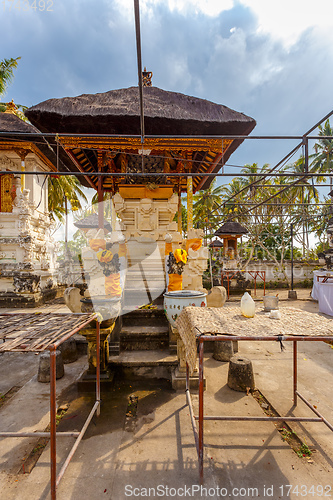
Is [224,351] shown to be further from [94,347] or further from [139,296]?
[94,347]

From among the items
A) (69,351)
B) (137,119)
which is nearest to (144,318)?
(69,351)

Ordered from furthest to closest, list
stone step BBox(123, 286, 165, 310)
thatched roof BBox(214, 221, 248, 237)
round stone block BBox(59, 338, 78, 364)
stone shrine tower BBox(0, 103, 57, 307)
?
1. thatched roof BBox(214, 221, 248, 237)
2. stone shrine tower BBox(0, 103, 57, 307)
3. stone step BBox(123, 286, 165, 310)
4. round stone block BBox(59, 338, 78, 364)

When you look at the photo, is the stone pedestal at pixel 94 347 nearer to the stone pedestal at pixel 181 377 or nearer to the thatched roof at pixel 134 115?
the stone pedestal at pixel 181 377

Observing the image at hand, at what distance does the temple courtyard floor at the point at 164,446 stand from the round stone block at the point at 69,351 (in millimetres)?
801

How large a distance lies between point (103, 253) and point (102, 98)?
492 cm

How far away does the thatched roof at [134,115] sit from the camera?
659cm

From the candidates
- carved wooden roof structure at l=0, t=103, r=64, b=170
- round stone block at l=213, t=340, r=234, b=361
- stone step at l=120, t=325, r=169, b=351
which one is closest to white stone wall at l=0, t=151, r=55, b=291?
carved wooden roof structure at l=0, t=103, r=64, b=170

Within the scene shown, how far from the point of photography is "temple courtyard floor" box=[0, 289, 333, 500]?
222cm

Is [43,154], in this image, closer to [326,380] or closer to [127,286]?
[127,286]

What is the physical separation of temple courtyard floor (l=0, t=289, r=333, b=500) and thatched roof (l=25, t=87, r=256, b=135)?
20.5ft

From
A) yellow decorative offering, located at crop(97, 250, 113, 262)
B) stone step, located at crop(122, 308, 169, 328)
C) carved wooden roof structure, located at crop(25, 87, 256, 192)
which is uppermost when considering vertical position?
carved wooden roof structure, located at crop(25, 87, 256, 192)

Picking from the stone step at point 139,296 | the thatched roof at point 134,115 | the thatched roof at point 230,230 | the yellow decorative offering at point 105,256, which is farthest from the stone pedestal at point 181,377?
the thatched roof at point 230,230

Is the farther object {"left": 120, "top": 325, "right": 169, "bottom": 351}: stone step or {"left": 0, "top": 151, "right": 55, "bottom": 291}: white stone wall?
{"left": 0, "top": 151, "right": 55, "bottom": 291}: white stone wall

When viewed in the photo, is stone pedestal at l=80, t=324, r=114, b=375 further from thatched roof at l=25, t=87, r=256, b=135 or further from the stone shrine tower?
the stone shrine tower
